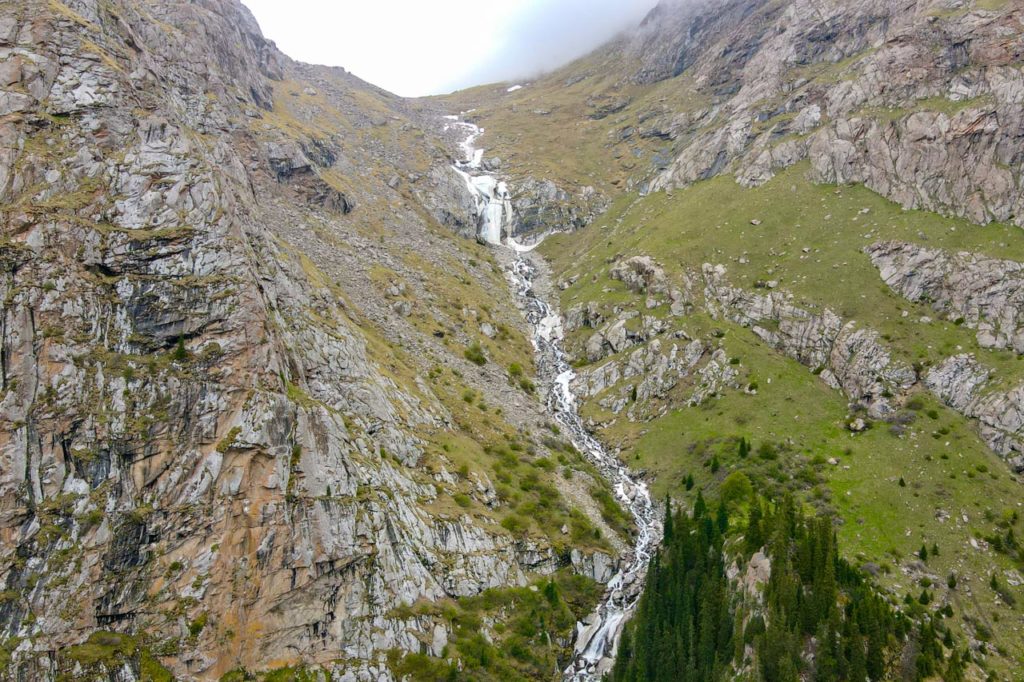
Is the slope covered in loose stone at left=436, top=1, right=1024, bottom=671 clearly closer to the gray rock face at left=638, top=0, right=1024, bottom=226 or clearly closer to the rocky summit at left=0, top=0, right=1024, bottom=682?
the gray rock face at left=638, top=0, right=1024, bottom=226

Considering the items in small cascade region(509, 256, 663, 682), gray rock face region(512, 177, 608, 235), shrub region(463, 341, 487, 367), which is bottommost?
small cascade region(509, 256, 663, 682)

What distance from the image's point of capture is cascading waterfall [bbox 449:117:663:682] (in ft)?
203

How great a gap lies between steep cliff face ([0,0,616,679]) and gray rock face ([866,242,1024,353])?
5226 cm

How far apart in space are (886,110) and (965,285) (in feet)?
130

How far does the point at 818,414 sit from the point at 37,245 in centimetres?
8448

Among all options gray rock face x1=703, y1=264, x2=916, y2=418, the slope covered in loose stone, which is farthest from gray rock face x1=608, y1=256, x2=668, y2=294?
gray rock face x1=703, y1=264, x2=916, y2=418

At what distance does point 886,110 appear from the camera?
4158 inches

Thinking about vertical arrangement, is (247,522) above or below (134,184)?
below

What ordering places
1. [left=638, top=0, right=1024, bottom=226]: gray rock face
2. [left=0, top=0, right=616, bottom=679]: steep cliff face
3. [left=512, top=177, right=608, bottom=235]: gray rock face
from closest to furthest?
[left=0, top=0, right=616, bottom=679]: steep cliff face
[left=638, top=0, right=1024, bottom=226]: gray rock face
[left=512, top=177, right=608, bottom=235]: gray rock face

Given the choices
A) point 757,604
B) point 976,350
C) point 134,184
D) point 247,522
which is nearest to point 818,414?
point 976,350

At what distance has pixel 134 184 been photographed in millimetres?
60031

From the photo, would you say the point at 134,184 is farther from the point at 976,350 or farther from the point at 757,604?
the point at 976,350

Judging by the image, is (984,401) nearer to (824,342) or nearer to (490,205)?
(824,342)

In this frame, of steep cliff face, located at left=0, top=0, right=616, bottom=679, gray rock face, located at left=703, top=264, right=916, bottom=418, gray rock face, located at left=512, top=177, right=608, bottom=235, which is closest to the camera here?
steep cliff face, located at left=0, top=0, right=616, bottom=679
